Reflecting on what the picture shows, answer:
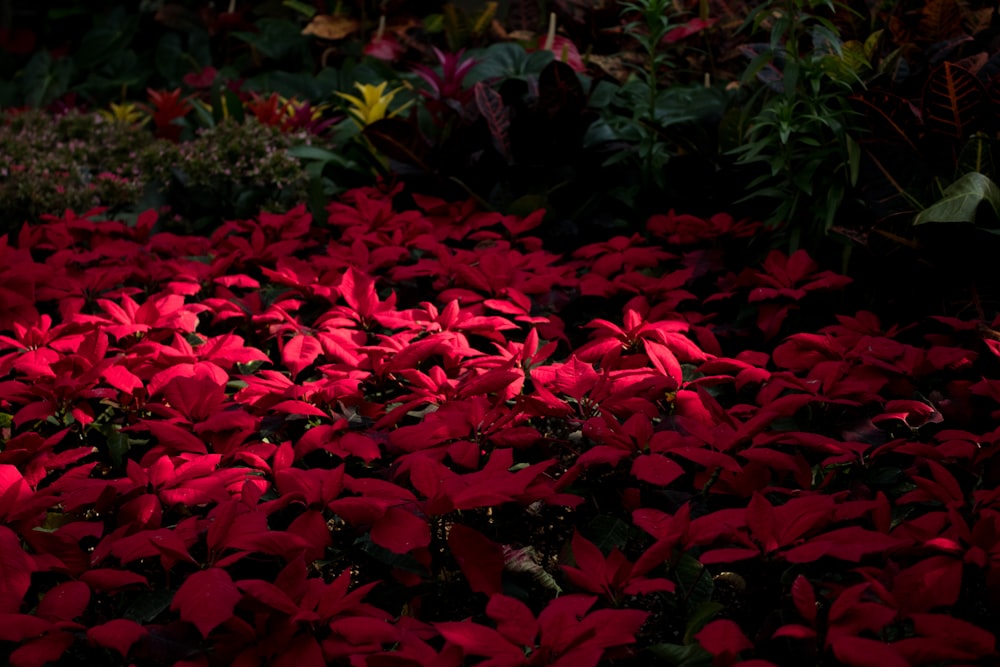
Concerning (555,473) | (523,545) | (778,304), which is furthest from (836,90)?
(523,545)

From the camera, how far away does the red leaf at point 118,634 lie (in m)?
1.08

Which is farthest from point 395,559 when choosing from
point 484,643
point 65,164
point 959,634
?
point 65,164

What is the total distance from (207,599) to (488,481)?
419mm

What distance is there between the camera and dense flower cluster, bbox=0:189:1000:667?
1.14m

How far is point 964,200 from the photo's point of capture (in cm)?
193

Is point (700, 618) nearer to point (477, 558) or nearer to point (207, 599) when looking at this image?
point (477, 558)

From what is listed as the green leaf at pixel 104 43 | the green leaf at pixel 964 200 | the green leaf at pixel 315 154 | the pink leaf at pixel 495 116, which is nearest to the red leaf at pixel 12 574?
the green leaf at pixel 964 200

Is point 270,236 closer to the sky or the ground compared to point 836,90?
closer to the ground

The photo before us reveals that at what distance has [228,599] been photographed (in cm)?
114

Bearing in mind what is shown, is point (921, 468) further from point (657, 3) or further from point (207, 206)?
point (207, 206)

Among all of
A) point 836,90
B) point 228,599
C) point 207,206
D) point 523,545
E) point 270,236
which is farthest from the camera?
point 207,206

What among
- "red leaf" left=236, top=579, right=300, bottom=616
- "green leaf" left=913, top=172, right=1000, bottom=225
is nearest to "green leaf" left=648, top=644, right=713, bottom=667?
"red leaf" left=236, top=579, right=300, bottom=616

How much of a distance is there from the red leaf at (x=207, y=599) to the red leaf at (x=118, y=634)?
5 cm

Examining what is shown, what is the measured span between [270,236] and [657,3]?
1.34 m
